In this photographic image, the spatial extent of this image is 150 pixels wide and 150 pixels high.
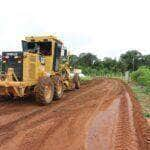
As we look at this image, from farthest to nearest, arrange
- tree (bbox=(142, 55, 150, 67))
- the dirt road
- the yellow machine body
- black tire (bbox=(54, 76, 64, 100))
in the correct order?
tree (bbox=(142, 55, 150, 67)) → black tire (bbox=(54, 76, 64, 100)) → the yellow machine body → the dirt road

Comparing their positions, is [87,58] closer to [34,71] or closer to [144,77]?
[144,77]

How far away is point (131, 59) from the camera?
110812 millimetres

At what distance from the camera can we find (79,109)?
14.3 metres

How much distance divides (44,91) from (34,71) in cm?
107

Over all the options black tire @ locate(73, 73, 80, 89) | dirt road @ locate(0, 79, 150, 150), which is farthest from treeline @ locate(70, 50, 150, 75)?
dirt road @ locate(0, 79, 150, 150)

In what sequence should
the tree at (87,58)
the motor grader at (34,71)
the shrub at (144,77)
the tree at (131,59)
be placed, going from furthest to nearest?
the tree at (131,59)
the tree at (87,58)
the shrub at (144,77)
the motor grader at (34,71)

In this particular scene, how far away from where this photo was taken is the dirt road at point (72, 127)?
8578 mm

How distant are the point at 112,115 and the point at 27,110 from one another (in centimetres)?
315

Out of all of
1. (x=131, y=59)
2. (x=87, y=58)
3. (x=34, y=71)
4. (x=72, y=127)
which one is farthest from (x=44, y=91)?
(x=131, y=59)

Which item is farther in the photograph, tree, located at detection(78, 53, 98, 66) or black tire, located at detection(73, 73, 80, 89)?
tree, located at detection(78, 53, 98, 66)

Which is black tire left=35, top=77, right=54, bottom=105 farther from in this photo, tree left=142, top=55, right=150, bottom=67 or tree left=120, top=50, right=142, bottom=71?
tree left=142, top=55, right=150, bottom=67

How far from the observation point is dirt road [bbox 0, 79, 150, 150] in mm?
8578

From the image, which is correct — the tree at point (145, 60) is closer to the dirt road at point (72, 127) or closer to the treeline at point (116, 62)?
the treeline at point (116, 62)

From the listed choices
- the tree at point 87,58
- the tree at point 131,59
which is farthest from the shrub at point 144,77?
the tree at point 131,59
